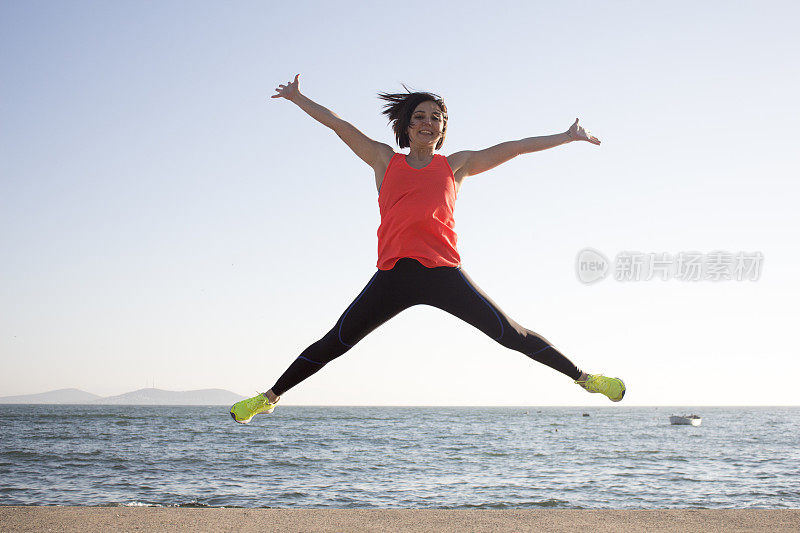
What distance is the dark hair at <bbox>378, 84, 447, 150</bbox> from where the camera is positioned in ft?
11.7

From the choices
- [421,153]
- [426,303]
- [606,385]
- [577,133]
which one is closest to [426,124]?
[421,153]

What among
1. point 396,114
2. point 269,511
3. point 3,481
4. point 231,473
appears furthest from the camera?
point 231,473

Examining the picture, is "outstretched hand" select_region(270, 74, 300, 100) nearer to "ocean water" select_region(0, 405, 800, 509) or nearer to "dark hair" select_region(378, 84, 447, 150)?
"dark hair" select_region(378, 84, 447, 150)

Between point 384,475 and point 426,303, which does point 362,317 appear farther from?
point 384,475

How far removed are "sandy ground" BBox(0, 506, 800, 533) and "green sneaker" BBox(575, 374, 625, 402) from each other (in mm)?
2418

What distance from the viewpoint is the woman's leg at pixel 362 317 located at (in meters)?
3.04

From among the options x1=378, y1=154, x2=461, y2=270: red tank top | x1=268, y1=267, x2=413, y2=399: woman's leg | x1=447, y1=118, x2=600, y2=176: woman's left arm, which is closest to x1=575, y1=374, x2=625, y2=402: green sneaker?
x1=378, y1=154, x2=461, y2=270: red tank top

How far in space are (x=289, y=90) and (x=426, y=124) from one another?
840 mm

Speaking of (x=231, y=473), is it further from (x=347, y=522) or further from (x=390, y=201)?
(x=390, y=201)

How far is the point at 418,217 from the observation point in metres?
3.06

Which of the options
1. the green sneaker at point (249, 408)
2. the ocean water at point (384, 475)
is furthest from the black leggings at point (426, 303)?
the ocean water at point (384, 475)

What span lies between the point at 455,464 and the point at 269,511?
15492 millimetres

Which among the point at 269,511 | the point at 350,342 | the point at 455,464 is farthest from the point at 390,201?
the point at 455,464

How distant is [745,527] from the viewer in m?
5.09
